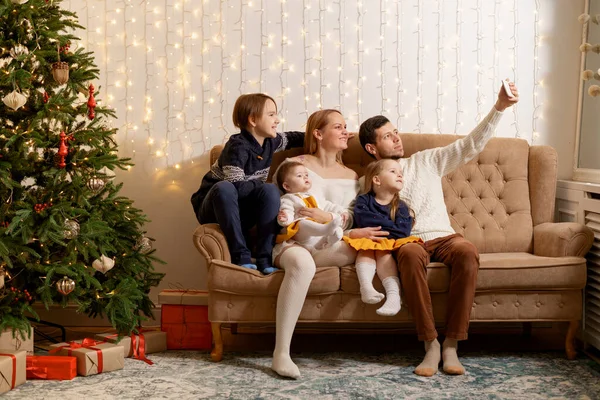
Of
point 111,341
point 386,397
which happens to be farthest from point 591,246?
point 111,341

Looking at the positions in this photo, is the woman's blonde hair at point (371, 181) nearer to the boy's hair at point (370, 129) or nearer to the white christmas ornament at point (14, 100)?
the boy's hair at point (370, 129)

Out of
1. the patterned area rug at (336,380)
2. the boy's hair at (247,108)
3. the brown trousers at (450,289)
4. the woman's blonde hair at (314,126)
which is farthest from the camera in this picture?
the woman's blonde hair at (314,126)

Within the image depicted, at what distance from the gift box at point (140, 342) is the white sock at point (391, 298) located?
99 centimetres

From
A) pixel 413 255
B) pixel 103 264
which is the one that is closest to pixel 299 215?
pixel 413 255

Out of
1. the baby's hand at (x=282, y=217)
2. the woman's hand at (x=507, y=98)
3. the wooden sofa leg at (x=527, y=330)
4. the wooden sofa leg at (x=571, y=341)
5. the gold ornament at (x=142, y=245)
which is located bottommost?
the wooden sofa leg at (x=527, y=330)

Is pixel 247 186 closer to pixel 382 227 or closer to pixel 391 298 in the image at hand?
pixel 382 227

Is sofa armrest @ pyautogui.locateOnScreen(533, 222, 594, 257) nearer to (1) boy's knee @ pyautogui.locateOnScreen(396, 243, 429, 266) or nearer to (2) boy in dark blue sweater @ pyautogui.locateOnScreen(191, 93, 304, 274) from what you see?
(1) boy's knee @ pyautogui.locateOnScreen(396, 243, 429, 266)

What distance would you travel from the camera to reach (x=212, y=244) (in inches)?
121

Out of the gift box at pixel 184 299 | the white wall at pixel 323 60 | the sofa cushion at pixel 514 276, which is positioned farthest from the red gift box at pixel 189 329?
the white wall at pixel 323 60

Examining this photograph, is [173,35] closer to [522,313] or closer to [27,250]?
[27,250]

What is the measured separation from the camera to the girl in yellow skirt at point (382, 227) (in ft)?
9.65

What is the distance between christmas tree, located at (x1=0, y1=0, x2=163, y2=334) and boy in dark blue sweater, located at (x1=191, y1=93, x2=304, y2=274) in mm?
453

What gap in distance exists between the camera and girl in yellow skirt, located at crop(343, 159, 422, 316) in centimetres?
294

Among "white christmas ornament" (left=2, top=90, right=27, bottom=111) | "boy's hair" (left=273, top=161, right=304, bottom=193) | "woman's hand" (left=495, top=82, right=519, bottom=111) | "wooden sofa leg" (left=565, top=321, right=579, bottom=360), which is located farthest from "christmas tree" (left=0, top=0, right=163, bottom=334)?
"wooden sofa leg" (left=565, top=321, right=579, bottom=360)
